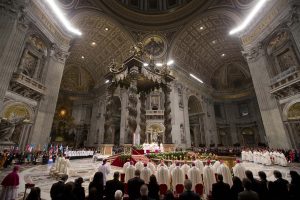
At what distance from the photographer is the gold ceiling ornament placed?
10.5m

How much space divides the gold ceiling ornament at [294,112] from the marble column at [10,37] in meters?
19.1

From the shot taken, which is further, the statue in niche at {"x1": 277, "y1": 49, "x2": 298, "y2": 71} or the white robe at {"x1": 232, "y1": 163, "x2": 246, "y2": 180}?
the statue in niche at {"x1": 277, "y1": 49, "x2": 298, "y2": 71}

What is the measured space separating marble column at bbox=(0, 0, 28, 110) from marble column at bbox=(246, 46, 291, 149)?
61.0 ft

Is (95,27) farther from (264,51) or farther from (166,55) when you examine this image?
(264,51)

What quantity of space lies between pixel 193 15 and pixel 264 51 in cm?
916

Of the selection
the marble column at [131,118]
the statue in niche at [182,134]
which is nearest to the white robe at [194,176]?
the marble column at [131,118]

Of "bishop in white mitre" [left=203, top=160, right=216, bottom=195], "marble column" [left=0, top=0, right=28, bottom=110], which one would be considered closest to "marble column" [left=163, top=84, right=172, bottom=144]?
"bishop in white mitre" [left=203, top=160, right=216, bottom=195]

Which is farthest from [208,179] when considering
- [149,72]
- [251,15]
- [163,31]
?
[163,31]

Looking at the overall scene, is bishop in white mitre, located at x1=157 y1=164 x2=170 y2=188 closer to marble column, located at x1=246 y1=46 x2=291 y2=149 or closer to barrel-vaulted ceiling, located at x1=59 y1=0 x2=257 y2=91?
marble column, located at x1=246 y1=46 x2=291 y2=149

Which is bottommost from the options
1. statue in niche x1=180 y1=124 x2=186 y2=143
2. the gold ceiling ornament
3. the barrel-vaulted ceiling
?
statue in niche x1=180 y1=124 x2=186 y2=143

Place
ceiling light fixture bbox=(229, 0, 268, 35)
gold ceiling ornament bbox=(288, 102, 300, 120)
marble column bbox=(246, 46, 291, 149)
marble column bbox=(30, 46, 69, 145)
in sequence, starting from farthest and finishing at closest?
ceiling light fixture bbox=(229, 0, 268, 35)
marble column bbox=(30, 46, 69, 145)
marble column bbox=(246, 46, 291, 149)
gold ceiling ornament bbox=(288, 102, 300, 120)

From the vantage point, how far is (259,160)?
35.9 feet

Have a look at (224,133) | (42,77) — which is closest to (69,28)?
(42,77)

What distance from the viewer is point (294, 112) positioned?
35.1ft
